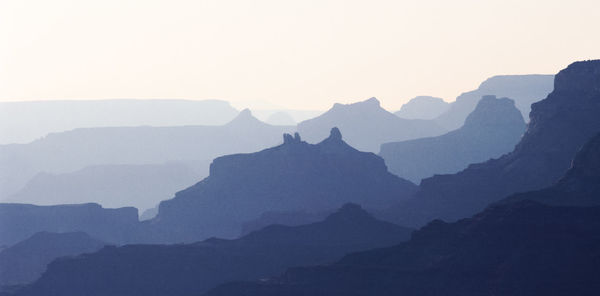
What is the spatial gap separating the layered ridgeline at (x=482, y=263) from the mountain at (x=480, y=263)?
0.32 feet

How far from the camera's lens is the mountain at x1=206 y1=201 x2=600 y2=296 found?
166 meters

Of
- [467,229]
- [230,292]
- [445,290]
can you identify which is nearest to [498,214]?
[467,229]

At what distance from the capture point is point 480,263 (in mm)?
173875

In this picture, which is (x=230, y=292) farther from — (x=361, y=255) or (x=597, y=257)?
(x=597, y=257)

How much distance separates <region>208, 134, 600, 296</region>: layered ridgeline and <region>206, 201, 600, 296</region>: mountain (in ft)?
0.32

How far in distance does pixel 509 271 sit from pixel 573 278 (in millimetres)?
8583

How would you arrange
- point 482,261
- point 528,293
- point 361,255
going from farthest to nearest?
point 361,255
point 482,261
point 528,293

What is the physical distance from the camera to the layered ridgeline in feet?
546

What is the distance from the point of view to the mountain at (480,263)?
16650 cm

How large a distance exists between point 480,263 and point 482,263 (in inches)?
10.0

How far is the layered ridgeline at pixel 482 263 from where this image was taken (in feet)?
546

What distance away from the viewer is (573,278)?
163625 millimetres

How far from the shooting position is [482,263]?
17375cm

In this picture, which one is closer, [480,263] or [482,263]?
[482,263]
